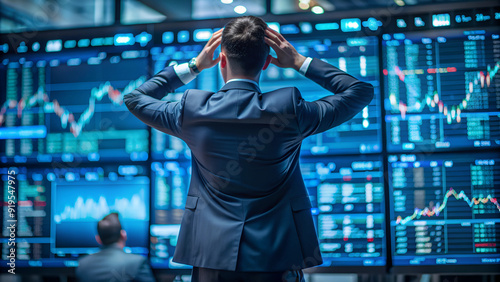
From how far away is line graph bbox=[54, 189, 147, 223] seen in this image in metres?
2.77

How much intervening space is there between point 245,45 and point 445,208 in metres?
1.58

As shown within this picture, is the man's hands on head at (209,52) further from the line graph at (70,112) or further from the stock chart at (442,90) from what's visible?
the stock chart at (442,90)

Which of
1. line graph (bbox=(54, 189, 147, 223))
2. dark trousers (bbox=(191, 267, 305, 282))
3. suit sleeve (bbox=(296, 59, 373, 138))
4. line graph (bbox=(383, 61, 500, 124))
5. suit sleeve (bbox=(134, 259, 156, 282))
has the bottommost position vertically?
suit sleeve (bbox=(134, 259, 156, 282))

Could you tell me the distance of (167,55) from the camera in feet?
9.28

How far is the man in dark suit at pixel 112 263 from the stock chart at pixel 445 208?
1342 mm

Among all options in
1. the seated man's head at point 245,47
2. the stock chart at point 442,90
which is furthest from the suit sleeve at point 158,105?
the stock chart at point 442,90

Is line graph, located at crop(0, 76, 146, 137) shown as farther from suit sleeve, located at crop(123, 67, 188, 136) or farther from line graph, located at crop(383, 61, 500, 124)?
line graph, located at crop(383, 61, 500, 124)

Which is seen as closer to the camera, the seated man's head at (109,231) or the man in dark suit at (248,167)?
the man in dark suit at (248,167)

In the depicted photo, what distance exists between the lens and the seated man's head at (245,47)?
159 centimetres

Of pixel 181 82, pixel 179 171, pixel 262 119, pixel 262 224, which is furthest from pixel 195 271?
pixel 179 171

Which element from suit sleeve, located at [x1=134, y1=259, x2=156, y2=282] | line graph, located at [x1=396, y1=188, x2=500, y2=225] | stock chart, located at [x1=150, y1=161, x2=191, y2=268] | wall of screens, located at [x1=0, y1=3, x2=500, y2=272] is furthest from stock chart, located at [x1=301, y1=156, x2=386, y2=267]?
suit sleeve, located at [x1=134, y1=259, x2=156, y2=282]

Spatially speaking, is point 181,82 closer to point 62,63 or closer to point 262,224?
point 262,224

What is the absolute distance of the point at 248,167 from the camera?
157 centimetres

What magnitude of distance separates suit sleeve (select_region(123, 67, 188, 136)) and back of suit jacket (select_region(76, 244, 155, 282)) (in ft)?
3.44
